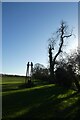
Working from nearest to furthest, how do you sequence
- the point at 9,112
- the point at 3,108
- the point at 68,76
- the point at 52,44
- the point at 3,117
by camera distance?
1. the point at 3,117
2. the point at 9,112
3. the point at 3,108
4. the point at 68,76
5. the point at 52,44

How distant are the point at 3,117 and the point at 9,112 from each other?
4.13 feet

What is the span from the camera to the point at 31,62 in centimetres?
3534

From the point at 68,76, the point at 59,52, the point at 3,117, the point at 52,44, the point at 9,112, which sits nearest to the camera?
the point at 3,117

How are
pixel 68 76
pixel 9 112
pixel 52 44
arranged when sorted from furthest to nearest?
pixel 52 44 → pixel 68 76 → pixel 9 112

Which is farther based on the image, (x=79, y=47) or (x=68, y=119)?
(x=79, y=47)

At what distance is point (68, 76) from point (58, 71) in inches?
81.9

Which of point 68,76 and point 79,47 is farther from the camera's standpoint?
point 79,47

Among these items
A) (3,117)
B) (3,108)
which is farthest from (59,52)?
(3,117)

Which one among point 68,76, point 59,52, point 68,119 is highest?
point 59,52

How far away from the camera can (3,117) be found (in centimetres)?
1263

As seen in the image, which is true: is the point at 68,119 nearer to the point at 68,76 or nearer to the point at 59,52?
the point at 68,76

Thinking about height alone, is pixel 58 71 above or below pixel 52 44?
below

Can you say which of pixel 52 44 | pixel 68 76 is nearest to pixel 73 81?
pixel 68 76

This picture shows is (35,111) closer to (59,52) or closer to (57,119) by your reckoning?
(57,119)
